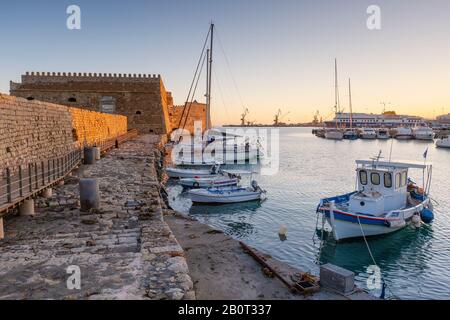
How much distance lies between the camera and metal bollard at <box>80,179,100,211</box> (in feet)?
33.3

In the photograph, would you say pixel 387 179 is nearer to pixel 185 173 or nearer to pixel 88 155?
pixel 88 155

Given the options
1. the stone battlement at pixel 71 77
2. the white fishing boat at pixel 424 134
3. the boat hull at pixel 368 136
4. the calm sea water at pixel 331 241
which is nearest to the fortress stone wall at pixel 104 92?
the stone battlement at pixel 71 77

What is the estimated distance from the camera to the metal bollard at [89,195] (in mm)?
10156

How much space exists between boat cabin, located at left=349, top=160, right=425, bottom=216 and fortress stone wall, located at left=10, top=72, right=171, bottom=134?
38.4m

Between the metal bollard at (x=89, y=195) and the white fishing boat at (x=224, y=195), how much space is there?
10868 millimetres

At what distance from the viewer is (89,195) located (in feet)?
33.6

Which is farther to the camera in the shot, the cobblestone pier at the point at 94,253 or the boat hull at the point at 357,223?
the boat hull at the point at 357,223

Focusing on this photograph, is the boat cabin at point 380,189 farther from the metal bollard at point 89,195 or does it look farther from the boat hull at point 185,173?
the boat hull at point 185,173

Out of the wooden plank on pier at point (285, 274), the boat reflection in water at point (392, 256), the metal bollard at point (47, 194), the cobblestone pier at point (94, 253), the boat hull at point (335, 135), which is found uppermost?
the boat hull at point (335, 135)


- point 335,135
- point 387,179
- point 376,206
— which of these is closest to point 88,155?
point 376,206

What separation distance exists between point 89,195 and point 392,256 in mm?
10855

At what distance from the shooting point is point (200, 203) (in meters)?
21.2
